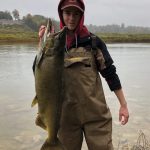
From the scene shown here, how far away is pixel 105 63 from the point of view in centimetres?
364

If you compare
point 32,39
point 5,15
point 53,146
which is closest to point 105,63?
point 53,146

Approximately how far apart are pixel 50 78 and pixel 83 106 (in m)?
0.71

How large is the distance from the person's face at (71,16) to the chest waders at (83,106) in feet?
0.84

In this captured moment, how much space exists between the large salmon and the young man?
16.4 inches

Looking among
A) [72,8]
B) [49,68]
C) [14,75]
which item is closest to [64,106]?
[49,68]

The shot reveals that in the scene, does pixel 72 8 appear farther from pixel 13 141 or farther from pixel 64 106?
pixel 13 141

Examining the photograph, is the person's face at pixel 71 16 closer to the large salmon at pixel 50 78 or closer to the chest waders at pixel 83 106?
the chest waders at pixel 83 106

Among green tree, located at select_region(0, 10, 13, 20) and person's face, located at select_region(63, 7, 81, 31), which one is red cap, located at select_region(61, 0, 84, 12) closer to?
person's face, located at select_region(63, 7, 81, 31)

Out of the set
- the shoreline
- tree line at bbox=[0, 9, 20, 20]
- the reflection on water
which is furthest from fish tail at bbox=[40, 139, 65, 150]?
tree line at bbox=[0, 9, 20, 20]

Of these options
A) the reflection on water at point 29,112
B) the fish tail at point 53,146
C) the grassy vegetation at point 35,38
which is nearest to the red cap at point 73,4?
the fish tail at point 53,146

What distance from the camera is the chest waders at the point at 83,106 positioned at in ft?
11.5

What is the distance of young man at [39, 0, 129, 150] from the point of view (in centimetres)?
349

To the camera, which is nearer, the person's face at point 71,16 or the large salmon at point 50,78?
the large salmon at point 50,78

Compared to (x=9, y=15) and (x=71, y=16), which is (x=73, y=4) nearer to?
(x=71, y=16)
